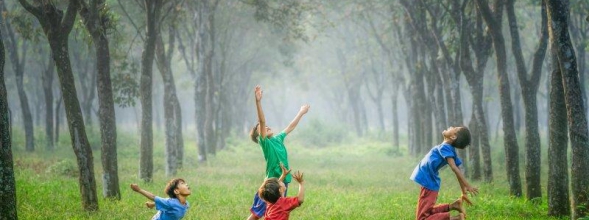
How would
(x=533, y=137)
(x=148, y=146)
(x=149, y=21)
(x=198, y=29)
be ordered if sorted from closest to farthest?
A: (x=533, y=137) < (x=149, y=21) < (x=148, y=146) < (x=198, y=29)

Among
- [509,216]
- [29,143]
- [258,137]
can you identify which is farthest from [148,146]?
[29,143]

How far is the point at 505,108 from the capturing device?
13336 millimetres

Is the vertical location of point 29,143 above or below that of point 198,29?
below

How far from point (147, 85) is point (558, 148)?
11274 mm

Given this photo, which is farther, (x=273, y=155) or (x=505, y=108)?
(x=505, y=108)

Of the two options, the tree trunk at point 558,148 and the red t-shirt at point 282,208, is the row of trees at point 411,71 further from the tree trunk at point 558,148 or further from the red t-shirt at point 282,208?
the red t-shirt at point 282,208

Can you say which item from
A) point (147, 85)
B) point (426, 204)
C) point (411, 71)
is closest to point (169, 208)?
point (426, 204)

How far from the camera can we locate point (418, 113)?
2850cm

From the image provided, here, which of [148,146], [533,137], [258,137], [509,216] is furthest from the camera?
[148,146]

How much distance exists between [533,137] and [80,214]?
381 inches

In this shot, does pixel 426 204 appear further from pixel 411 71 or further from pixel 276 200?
pixel 411 71

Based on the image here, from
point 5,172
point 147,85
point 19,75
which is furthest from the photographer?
point 19,75

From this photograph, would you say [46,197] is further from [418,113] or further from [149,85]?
[418,113]

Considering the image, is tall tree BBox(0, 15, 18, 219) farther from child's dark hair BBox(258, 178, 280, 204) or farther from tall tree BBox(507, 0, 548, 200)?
tall tree BBox(507, 0, 548, 200)
